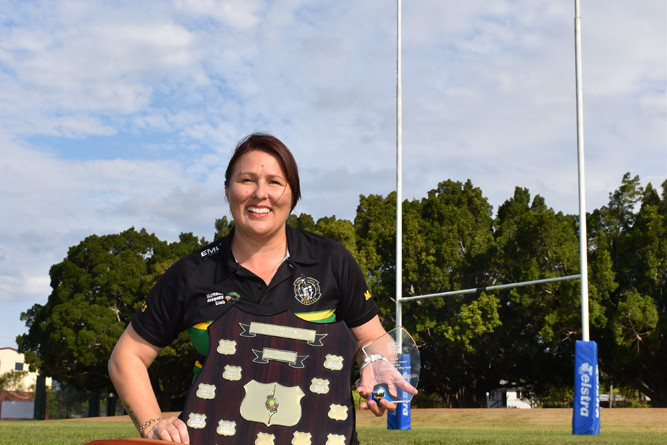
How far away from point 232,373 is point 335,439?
35 cm

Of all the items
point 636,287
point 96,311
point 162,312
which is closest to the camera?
point 162,312

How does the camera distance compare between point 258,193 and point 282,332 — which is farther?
point 258,193

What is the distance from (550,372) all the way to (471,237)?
301 inches

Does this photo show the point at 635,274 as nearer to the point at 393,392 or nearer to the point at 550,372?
→ the point at 550,372

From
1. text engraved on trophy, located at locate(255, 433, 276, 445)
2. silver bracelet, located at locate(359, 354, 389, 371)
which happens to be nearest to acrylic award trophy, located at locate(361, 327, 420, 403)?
silver bracelet, located at locate(359, 354, 389, 371)

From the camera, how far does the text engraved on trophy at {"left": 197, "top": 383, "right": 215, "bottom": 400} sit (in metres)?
2.19

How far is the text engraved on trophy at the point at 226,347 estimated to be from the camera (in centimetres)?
224

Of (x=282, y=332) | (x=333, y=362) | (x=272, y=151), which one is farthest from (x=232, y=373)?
(x=272, y=151)

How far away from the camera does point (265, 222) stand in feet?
8.32

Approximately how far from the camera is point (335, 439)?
85.4 inches

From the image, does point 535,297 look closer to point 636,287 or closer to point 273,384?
point 636,287

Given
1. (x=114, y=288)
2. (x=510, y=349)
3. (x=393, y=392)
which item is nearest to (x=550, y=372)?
(x=510, y=349)

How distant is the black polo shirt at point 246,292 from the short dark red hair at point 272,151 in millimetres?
239

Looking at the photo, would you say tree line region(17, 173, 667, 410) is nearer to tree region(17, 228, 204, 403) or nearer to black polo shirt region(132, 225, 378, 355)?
tree region(17, 228, 204, 403)
